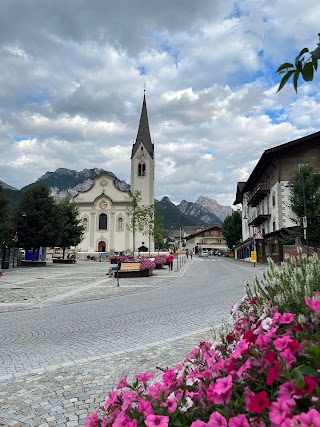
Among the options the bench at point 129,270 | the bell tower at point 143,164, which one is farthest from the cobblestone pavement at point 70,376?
the bell tower at point 143,164

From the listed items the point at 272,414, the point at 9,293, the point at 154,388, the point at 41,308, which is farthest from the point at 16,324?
the point at 272,414

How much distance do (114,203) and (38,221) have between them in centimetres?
3432

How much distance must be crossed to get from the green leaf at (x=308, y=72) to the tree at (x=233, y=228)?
72.2 m

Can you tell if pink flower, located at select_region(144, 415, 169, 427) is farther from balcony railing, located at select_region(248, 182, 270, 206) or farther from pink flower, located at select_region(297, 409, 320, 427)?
balcony railing, located at select_region(248, 182, 270, 206)

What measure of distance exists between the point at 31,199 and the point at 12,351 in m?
37.9

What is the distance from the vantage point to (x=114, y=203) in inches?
2926

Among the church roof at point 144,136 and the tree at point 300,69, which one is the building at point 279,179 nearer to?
the tree at point 300,69

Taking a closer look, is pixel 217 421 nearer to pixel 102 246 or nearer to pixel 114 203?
pixel 102 246

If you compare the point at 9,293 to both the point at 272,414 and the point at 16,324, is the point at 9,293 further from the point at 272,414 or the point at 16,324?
the point at 272,414

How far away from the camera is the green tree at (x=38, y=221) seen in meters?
40.2

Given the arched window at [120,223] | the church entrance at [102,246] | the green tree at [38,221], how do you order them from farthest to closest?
1. the arched window at [120,223]
2. the church entrance at [102,246]
3. the green tree at [38,221]

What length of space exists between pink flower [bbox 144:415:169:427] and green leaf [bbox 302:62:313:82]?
1.62m

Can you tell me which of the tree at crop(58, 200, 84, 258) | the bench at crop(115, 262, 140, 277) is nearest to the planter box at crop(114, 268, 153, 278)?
the bench at crop(115, 262, 140, 277)

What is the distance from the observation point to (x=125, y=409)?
5.57ft
